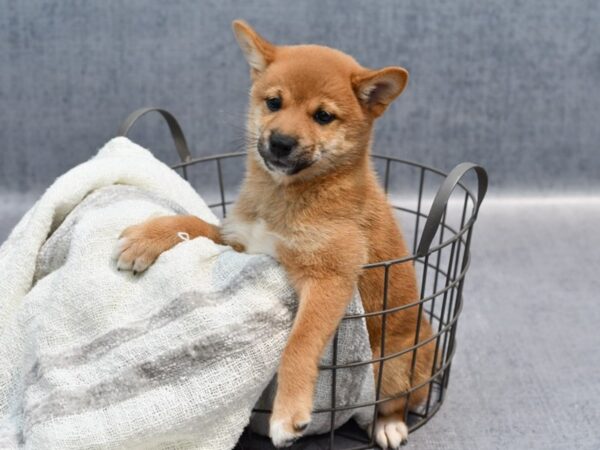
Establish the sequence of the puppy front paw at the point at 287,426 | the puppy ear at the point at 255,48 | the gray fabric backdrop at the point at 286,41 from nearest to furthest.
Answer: the puppy front paw at the point at 287,426
the puppy ear at the point at 255,48
the gray fabric backdrop at the point at 286,41

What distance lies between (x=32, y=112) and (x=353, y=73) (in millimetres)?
1627

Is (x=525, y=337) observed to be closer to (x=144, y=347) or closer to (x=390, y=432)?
(x=390, y=432)

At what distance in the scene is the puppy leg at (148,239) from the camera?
1.63 meters

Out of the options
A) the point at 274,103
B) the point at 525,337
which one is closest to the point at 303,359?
the point at 274,103

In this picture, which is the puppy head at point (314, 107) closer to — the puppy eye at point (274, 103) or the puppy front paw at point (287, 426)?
the puppy eye at point (274, 103)

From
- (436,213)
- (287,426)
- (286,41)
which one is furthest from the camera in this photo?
(286,41)

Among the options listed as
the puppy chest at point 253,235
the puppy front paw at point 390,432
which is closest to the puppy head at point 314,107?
the puppy chest at point 253,235

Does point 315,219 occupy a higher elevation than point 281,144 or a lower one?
lower

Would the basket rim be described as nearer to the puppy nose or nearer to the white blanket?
the white blanket

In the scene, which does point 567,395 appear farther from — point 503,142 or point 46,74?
point 46,74

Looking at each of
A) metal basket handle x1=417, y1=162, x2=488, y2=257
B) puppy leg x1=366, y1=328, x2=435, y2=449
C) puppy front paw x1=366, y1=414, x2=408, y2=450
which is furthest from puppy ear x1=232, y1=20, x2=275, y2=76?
puppy front paw x1=366, y1=414, x2=408, y2=450

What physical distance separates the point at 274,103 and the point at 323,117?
0.10 m

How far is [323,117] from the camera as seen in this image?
1612mm

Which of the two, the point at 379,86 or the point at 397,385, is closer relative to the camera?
the point at 379,86
